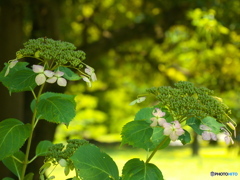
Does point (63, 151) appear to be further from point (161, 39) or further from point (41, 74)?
point (161, 39)

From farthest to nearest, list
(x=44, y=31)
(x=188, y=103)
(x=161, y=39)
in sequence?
(x=161, y=39)
(x=44, y=31)
(x=188, y=103)

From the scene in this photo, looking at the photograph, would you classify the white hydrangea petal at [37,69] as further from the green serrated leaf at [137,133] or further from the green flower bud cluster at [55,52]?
the green serrated leaf at [137,133]

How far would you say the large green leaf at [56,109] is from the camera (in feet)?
5.36

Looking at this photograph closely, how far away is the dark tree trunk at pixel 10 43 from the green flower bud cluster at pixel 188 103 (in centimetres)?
429

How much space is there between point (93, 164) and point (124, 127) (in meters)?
0.17

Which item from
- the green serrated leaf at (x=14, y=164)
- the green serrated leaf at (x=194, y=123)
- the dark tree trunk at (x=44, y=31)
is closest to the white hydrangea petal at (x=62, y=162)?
the green serrated leaf at (x=14, y=164)

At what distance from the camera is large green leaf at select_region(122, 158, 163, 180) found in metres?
1.54

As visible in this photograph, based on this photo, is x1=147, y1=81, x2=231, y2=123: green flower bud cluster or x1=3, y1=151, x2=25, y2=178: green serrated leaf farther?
x1=3, y1=151, x2=25, y2=178: green serrated leaf

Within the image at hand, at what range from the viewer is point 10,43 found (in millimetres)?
→ 5660

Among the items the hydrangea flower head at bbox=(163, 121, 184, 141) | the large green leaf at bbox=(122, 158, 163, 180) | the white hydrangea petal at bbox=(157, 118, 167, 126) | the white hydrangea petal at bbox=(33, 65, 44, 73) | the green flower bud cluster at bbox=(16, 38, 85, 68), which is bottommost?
the large green leaf at bbox=(122, 158, 163, 180)

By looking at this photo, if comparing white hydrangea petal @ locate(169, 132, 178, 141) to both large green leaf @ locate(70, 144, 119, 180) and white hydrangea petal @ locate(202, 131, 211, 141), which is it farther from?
large green leaf @ locate(70, 144, 119, 180)

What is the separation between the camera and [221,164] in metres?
10.5

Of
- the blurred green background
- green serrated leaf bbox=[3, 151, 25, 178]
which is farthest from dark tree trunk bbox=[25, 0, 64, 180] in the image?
green serrated leaf bbox=[3, 151, 25, 178]

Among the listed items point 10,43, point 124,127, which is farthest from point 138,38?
point 124,127
